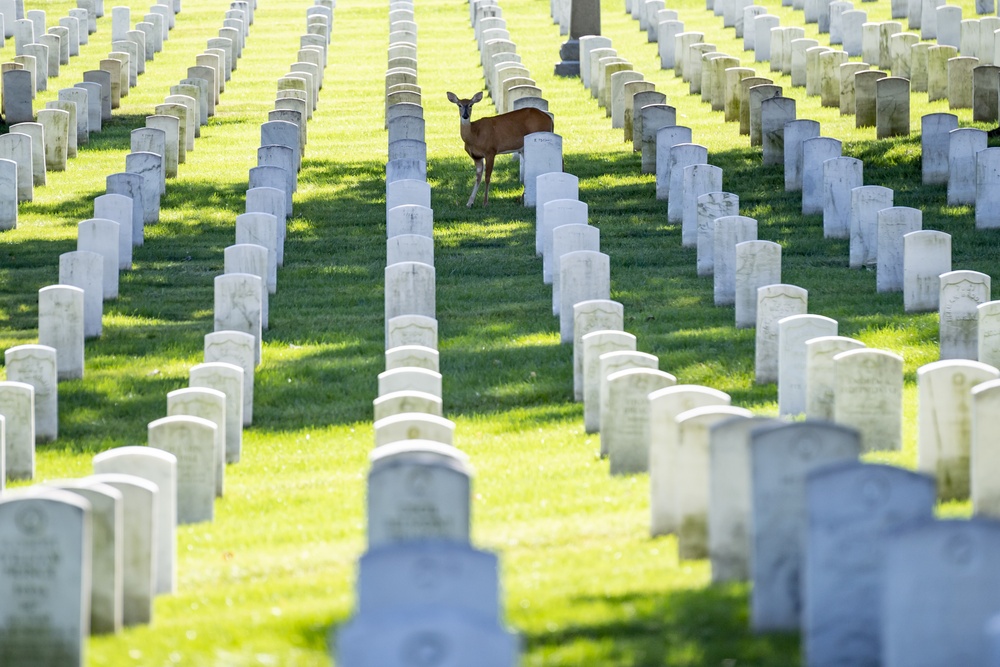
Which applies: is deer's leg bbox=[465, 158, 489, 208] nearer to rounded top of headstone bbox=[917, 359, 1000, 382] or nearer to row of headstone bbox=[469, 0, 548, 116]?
row of headstone bbox=[469, 0, 548, 116]

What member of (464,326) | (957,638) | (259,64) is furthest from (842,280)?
(259,64)

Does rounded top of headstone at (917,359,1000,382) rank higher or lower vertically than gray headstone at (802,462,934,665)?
higher

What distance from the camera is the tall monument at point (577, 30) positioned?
93.0 ft

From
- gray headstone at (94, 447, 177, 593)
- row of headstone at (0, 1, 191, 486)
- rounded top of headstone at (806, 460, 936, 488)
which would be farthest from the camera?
row of headstone at (0, 1, 191, 486)

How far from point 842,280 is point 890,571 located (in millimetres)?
9751

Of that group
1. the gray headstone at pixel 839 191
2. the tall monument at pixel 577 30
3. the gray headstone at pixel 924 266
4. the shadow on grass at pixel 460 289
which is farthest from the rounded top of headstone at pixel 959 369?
the tall monument at pixel 577 30

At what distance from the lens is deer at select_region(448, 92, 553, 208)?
18078 millimetres

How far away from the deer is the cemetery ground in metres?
0.54

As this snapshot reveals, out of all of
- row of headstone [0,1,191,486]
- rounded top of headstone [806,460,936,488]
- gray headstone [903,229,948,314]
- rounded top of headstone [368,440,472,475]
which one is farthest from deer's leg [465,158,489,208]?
rounded top of headstone [806,460,936,488]

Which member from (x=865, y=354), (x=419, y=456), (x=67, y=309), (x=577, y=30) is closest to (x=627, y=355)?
(x=865, y=354)

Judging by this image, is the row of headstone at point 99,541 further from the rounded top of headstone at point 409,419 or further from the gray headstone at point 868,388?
the gray headstone at point 868,388

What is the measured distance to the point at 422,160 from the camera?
59.3 feet

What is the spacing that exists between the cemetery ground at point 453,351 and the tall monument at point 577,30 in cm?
173

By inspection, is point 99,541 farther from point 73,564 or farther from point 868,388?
point 868,388
